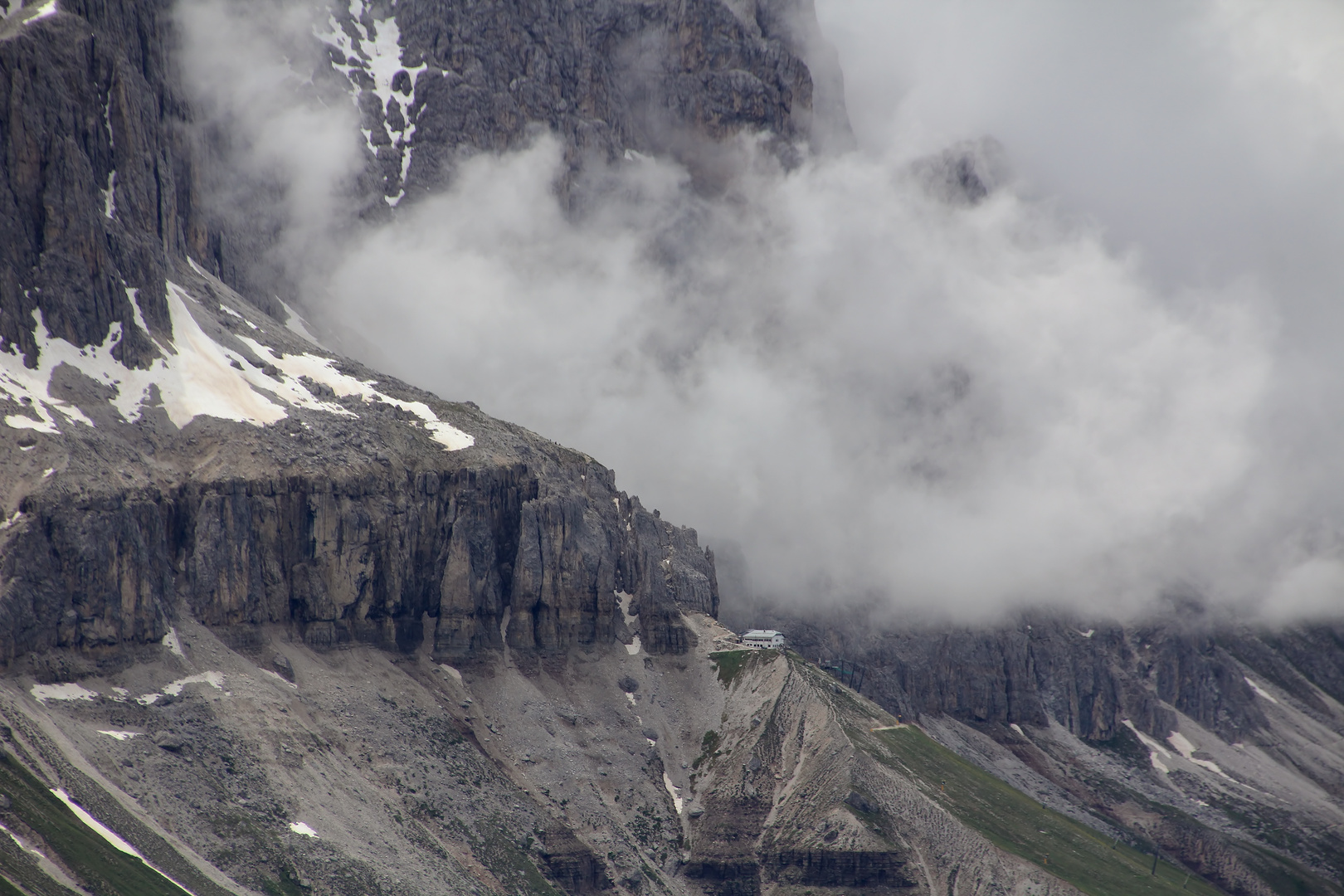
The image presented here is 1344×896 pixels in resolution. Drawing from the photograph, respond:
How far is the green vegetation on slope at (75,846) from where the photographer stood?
571ft

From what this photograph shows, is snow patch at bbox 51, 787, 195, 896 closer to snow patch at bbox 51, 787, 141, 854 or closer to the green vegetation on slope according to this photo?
snow patch at bbox 51, 787, 141, 854

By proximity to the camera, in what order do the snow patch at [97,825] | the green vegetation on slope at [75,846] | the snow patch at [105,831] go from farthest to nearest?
the snow patch at [97,825] < the snow patch at [105,831] < the green vegetation on slope at [75,846]

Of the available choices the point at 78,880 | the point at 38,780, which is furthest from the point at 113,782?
the point at 78,880

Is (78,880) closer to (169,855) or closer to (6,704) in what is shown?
(169,855)

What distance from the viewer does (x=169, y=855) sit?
19125 cm

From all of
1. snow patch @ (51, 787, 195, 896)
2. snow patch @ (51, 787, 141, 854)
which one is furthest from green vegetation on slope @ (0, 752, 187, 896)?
snow patch @ (51, 787, 141, 854)

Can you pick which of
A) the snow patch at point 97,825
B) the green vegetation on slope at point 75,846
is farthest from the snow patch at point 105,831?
the green vegetation on slope at point 75,846

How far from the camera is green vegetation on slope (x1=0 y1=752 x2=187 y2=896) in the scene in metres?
174

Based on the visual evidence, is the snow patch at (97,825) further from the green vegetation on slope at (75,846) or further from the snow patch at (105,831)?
the green vegetation on slope at (75,846)

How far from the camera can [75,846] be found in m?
177

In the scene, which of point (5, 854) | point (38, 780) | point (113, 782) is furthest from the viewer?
point (113, 782)

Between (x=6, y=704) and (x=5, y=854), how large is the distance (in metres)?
33.4

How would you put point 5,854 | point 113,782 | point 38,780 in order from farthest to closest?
point 113,782
point 38,780
point 5,854

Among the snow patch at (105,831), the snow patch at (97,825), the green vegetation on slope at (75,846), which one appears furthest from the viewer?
the snow patch at (97,825)
